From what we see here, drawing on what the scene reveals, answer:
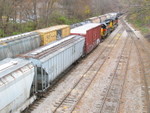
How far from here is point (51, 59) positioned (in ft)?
42.5

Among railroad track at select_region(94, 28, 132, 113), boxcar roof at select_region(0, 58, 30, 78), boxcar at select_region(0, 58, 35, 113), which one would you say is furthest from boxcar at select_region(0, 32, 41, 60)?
railroad track at select_region(94, 28, 132, 113)

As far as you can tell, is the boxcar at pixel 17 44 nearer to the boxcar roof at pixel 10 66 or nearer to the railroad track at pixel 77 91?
the boxcar roof at pixel 10 66

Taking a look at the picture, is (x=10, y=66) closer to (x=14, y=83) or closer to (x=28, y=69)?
(x=28, y=69)

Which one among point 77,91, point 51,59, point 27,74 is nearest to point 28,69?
point 27,74

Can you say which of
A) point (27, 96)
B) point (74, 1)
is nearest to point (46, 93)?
point (27, 96)

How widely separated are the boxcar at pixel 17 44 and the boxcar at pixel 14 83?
3.84 metres

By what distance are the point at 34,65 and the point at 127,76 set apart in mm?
9697

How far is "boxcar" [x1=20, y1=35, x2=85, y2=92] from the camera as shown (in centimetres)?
1177

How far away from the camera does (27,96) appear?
10469mm

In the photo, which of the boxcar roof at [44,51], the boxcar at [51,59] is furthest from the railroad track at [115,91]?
the boxcar roof at [44,51]

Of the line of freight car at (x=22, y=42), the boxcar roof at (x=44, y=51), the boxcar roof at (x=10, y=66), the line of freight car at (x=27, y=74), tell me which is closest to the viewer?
the line of freight car at (x=27, y=74)

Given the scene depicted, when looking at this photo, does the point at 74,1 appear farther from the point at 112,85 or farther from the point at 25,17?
the point at 112,85

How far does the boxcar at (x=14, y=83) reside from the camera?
Answer: 336 inches

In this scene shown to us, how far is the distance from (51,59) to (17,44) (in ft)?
14.4
